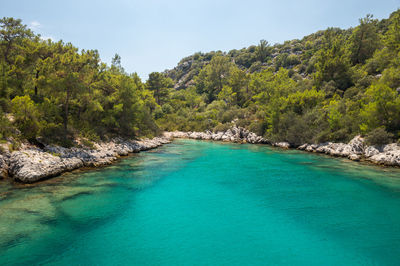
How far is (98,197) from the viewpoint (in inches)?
509

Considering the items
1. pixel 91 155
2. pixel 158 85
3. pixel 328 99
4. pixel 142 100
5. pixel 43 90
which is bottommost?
pixel 91 155

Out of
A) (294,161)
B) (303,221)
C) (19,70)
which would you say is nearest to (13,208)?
(303,221)

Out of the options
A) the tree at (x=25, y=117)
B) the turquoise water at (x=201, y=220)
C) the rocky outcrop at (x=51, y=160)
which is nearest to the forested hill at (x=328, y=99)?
the turquoise water at (x=201, y=220)

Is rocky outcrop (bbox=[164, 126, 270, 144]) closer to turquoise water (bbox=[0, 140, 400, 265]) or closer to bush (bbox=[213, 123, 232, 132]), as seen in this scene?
bush (bbox=[213, 123, 232, 132])

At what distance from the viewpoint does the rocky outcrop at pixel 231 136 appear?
44.2 m

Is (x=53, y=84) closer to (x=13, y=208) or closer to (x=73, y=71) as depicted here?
(x=73, y=71)

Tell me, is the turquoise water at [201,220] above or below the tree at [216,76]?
below

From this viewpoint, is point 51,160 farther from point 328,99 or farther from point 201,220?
point 328,99

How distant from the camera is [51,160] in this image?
16.3 meters

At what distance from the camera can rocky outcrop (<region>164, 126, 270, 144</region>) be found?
44.2 metres

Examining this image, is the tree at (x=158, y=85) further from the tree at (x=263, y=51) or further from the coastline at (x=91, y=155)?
the tree at (x=263, y=51)

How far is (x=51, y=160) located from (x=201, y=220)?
13.1 m

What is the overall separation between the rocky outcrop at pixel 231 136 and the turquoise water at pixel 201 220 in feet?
84.1

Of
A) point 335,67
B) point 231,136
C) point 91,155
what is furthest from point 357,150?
point 91,155
